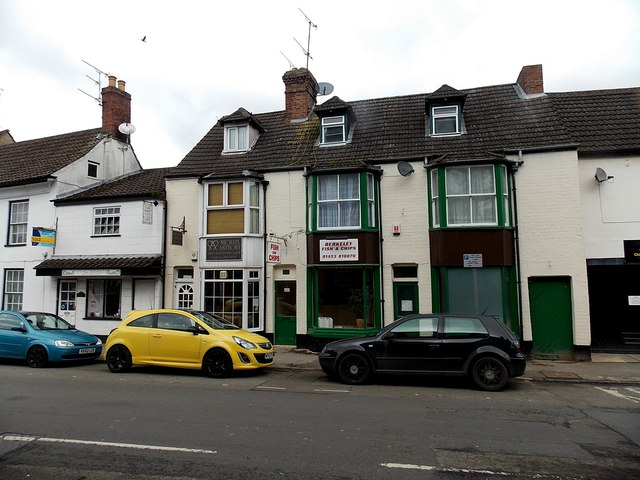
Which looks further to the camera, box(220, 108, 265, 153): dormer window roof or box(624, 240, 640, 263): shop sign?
box(220, 108, 265, 153): dormer window roof

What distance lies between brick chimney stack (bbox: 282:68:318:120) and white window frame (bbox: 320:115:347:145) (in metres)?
2.13

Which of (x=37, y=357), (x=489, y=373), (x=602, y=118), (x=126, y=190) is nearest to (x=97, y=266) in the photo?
(x=126, y=190)

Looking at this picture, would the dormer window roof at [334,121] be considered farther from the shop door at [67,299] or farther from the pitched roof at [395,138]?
the shop door at [67,299]

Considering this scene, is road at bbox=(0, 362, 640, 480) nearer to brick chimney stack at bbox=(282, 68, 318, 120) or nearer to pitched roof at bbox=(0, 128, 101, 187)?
pitched roof at bbox=(0, 128, 101, 187)

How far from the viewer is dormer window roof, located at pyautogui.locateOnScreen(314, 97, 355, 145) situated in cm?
1600

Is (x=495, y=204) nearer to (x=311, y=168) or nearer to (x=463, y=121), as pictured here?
(x=463, y=121)

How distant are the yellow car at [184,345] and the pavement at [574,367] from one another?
5.58 ft

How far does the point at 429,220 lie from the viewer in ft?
45.8

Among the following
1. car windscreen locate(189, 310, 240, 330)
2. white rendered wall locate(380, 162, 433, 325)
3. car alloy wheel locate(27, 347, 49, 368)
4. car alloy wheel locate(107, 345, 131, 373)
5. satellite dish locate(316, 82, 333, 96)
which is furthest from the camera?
satellite dish locate(316, 82, 333, 96)

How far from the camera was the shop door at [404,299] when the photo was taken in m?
14.1

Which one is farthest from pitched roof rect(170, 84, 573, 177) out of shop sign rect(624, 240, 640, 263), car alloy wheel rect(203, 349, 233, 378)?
car alloy wheel rect(203, 349, 233, 378)

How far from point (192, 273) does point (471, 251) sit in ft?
31.3

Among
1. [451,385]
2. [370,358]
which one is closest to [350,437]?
[370,358]

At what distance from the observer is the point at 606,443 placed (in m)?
5.79
